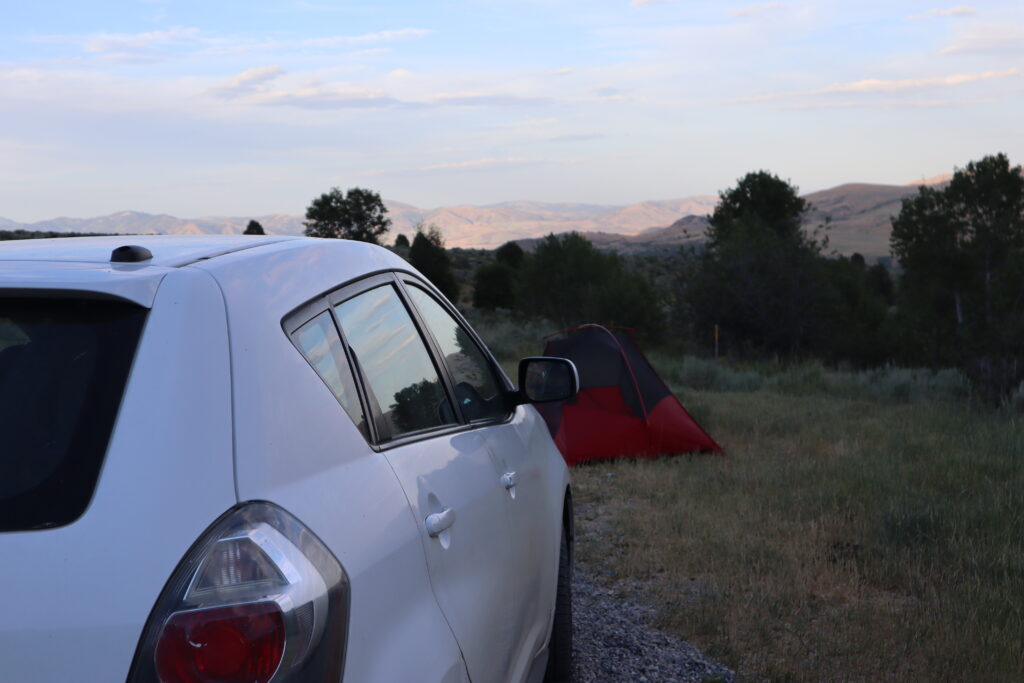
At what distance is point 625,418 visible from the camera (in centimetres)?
999

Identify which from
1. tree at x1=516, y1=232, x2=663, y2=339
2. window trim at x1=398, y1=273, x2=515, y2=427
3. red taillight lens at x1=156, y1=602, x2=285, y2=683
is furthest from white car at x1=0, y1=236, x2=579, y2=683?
tree at x1=516, y1=232, x2=663, y2=339

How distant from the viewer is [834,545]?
21.1ft

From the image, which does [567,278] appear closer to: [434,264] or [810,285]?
[434,264]

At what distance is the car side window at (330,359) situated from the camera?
2.00 meters

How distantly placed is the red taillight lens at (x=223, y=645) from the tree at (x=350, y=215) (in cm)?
4132

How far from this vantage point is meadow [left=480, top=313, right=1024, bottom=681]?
4664 millimetres

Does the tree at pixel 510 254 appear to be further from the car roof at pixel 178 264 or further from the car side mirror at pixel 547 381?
the car roof at pixel 178 264

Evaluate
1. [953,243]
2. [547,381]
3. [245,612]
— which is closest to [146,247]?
[245,612]

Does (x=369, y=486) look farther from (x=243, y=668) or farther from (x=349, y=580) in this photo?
(x=243, y=668)

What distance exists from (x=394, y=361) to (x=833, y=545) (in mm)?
4672

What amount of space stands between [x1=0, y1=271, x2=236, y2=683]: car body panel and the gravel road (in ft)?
10.7

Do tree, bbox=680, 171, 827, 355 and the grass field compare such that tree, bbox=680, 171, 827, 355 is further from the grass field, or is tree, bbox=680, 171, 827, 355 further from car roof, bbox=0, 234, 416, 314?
car roof, bbox=0, 234, 416, 314

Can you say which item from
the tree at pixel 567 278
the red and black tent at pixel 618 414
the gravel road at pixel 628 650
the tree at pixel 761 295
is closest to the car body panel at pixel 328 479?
the gravel road at pixel 628 650

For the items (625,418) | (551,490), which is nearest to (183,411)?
(551,490)
